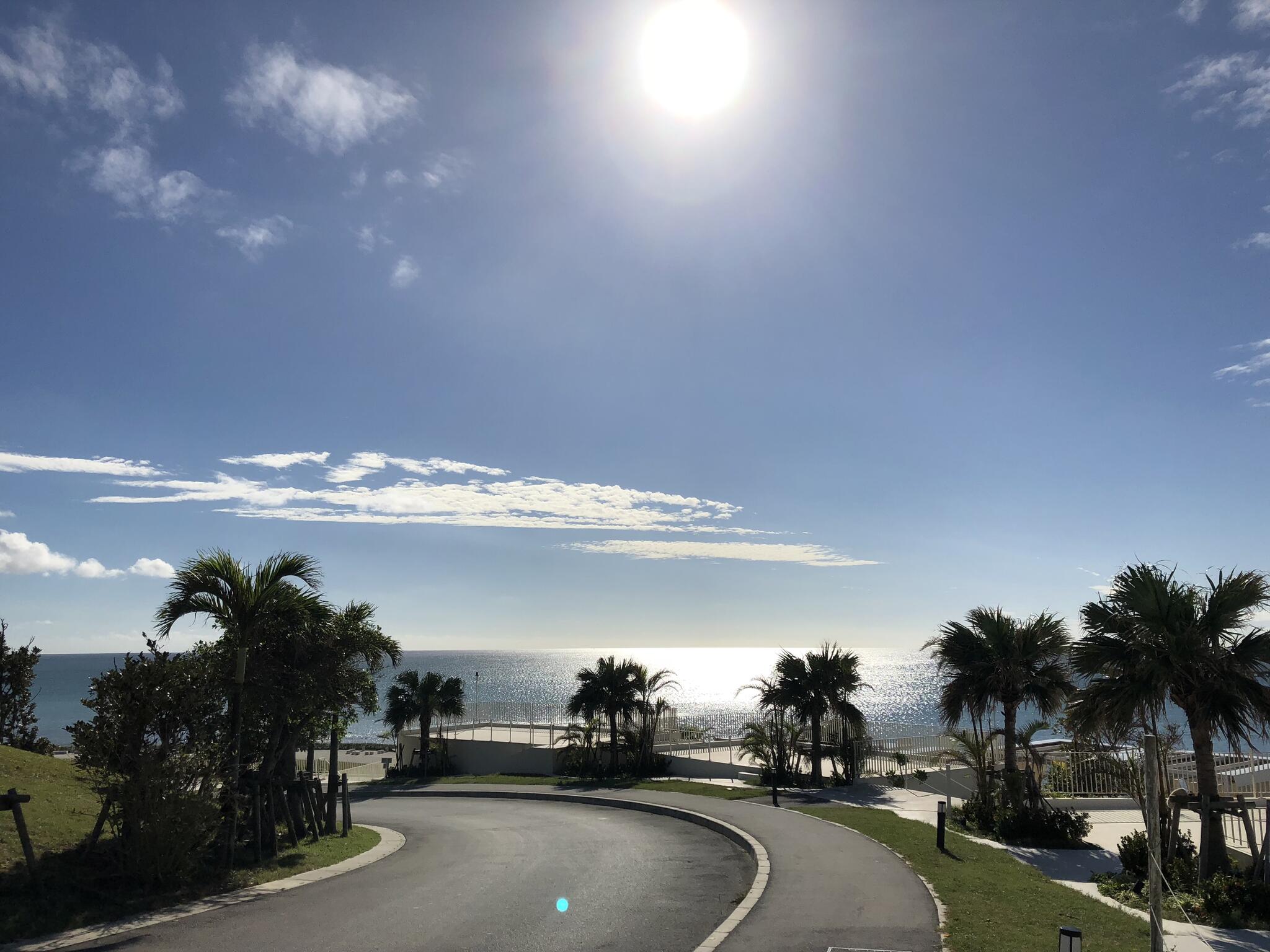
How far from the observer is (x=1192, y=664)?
39.2 feet

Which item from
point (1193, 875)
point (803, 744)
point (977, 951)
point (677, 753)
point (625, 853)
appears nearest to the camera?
point (977, 951)

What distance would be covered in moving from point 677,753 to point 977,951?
25580 mm

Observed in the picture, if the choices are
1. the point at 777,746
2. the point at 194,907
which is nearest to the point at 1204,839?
the point at 194,907

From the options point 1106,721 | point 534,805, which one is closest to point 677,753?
point 534,805

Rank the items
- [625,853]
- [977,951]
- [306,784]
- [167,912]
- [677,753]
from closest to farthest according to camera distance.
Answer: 1. [977,951]
2. [167,912]
3. [625,853]
4. [306,784]
5. [677,753]

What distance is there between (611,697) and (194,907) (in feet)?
74.0

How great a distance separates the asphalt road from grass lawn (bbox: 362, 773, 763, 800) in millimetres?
5856

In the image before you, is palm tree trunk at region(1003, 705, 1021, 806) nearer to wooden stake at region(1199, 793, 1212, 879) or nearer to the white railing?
wooden stake at region(1199, 793, 1212, 879)

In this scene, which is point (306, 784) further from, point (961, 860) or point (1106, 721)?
point (1106, 721)

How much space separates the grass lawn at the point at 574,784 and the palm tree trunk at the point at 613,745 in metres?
1.61

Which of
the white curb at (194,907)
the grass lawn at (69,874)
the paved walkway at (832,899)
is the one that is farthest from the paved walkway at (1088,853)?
the grass lawn at (69,874)

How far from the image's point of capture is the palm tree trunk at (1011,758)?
17797mm

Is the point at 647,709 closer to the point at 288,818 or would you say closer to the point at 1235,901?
the point at 288,818

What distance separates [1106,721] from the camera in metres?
12.6
